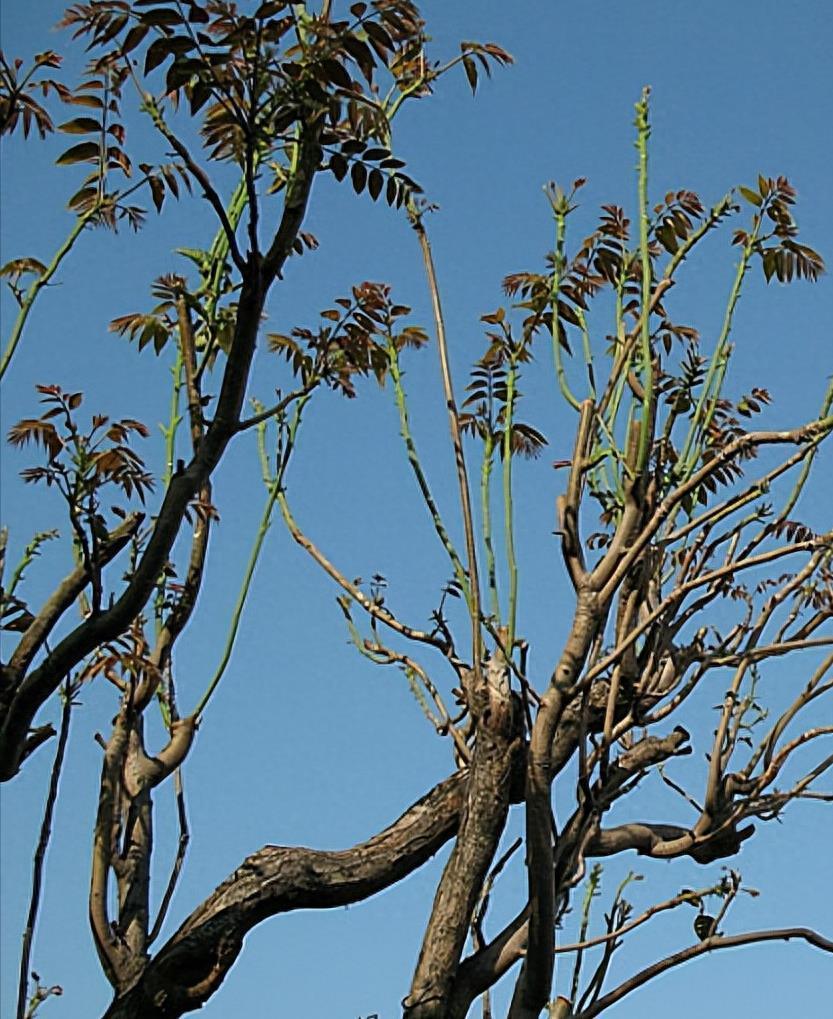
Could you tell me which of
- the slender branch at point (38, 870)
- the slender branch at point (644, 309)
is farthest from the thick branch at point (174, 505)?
the slender branch at point (644, 309)

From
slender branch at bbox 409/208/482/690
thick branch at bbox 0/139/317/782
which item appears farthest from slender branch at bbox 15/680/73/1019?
slender branch at bbox 409/208/482/690

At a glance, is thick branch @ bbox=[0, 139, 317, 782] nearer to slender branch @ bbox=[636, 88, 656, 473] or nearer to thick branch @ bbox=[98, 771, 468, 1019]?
thick branch @ bbox=[98, 771, 468, 1019]

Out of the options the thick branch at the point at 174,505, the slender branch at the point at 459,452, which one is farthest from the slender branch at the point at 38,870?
the slender branch at the point at 459,452

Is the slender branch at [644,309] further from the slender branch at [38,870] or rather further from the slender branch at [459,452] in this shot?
the slender branch at [38,870]

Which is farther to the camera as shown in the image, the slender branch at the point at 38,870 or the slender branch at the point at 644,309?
the slender branch at the point at 644,309

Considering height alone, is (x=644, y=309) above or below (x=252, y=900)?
above

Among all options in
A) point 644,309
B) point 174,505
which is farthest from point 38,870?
point 644,309

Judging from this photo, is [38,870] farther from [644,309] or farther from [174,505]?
[644,309]

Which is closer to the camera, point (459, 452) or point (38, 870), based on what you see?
point (38, 870)

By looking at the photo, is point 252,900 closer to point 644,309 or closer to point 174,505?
point 174,505

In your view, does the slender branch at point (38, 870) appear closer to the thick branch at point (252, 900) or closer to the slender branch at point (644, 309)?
the thick branch at point (252, 900)

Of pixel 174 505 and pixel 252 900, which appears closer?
pixel 174 505

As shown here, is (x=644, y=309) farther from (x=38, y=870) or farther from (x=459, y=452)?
(x=38, y=870)

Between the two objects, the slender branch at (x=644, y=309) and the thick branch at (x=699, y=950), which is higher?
the slender branch at (x=644, y=309)
